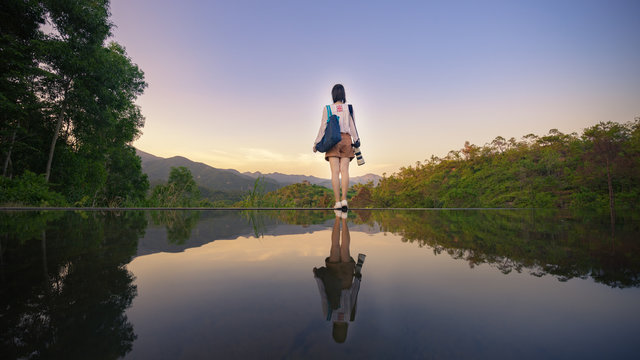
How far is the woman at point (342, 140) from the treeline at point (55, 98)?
6.72 meters

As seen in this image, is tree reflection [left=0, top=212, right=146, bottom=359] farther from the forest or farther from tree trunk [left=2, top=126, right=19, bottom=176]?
tree trunk [left=2, top=126, right=19, bottom=176]

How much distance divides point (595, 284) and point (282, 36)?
2029 cm

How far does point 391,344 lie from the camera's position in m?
0.50

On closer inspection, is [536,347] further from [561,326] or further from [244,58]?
[244,58]

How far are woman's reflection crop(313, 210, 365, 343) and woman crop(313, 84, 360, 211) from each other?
2.85 meters

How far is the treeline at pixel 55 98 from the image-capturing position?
690cm

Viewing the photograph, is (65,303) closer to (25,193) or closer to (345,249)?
(345,249)

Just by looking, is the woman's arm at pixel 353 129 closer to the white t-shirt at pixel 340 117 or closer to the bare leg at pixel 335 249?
the white t-shirt at pixel 340 117

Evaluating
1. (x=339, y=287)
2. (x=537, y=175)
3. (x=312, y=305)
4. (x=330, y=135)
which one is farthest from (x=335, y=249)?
(x=537, y=175)

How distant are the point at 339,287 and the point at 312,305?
169 mm

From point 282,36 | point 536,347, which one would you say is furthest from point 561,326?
point 282,36

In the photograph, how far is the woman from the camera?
4121 mm

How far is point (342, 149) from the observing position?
421 centimetres

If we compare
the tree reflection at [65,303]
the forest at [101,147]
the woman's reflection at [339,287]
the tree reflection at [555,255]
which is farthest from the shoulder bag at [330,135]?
the forest at [101,147]
